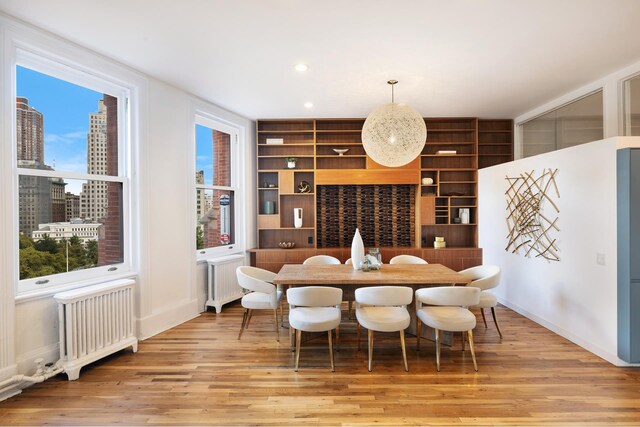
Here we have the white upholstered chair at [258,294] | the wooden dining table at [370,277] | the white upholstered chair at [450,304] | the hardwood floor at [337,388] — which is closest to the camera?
the hardwood floor at [337,388]

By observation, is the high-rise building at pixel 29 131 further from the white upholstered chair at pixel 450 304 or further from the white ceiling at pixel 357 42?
Answer: the white upholstered chair at pixel 450 304

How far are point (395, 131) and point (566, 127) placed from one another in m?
3.10

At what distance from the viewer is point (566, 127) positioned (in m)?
4.88

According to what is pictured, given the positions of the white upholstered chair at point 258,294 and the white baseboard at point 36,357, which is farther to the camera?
the white upholstered chair at point 258,294

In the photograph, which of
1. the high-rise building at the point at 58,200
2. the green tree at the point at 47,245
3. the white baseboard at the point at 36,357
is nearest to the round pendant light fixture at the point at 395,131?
the high-rise building at the point at 58,200

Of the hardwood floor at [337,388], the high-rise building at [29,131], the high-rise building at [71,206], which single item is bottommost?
the hardwood floor at [337,388]

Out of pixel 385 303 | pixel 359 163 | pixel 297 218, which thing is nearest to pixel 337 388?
pixel 385 303

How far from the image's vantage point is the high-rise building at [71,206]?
325cm

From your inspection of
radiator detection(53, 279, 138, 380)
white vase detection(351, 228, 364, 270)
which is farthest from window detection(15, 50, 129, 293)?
white vase detection(351, 228, 364, 270)

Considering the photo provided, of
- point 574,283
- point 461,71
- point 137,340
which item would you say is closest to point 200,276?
point 137,340

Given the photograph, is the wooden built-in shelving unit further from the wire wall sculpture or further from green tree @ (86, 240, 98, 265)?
green tree @ (86, 240, 98, 265)

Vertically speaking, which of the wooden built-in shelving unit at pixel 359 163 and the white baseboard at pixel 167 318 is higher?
the wooden built-in shelving unit at pixel 359 163

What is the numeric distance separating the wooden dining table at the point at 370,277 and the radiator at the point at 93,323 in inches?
62.4

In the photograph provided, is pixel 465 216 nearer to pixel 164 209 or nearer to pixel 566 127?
pixel 566 127
